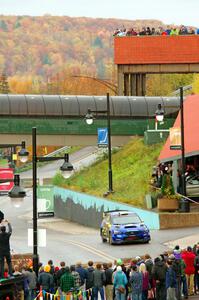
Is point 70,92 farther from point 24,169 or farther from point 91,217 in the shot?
point 91,217

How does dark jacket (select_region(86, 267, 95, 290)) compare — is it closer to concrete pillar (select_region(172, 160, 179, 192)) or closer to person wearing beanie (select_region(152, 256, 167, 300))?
person wearing beanie (select_region(152, 256, 167, 300))

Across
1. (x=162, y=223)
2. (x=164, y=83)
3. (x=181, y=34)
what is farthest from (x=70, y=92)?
(x=162, y=223)

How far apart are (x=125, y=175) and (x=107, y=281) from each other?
34295mm

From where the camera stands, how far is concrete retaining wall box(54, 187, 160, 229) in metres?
45.2

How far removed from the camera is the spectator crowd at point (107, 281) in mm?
24078

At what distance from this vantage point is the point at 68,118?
7312cm

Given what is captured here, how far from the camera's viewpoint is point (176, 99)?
74.0m

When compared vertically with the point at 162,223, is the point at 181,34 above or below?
above

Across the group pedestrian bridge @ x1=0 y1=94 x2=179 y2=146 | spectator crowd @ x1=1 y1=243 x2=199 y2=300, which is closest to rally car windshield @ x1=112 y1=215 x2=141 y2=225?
spectator crowd @ x1=1 y1=243 x2=199 y2=300

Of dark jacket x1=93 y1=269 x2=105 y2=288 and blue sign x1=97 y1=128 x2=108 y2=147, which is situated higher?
blue sign x1=97 y1=128 x2=108 y2=147

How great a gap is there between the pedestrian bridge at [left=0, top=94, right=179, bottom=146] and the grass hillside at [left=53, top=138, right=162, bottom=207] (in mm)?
3735

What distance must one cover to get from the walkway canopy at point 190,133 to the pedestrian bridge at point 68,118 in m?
19.0

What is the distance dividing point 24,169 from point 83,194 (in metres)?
61.3

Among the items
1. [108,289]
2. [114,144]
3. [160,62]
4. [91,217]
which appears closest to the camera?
[108,289]
